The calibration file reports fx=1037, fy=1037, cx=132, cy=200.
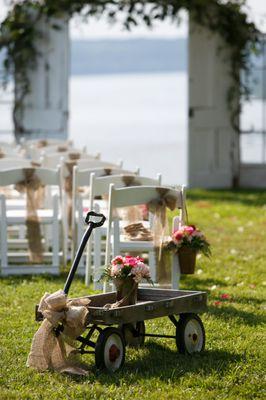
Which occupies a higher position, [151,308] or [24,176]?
[24,176]

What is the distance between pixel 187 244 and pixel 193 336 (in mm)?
1149

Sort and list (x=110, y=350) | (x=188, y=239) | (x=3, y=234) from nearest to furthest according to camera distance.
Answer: (x=110, y=350), (x=188, y=239), (x=3, y=234)

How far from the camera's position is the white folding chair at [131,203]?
21.2ft

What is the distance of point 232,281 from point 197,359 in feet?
8.61

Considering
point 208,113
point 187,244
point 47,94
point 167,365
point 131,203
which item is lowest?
point 167,365

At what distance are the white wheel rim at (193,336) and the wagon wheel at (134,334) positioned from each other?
0.24 meters

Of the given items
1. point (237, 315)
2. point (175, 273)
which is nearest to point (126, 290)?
point (237, 315)

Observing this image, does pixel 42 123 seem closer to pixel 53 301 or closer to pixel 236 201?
pixel 236 201

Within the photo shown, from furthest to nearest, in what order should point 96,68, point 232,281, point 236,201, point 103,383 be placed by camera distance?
1. point 96,68
2. point 236,201
3. point 232,281
4. point 103,383

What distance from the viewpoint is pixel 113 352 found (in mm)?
5227

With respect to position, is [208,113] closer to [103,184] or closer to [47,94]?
[47,94]

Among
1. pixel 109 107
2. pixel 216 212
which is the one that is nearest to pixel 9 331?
pixel 216 212

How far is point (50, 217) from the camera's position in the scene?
27.0 feet

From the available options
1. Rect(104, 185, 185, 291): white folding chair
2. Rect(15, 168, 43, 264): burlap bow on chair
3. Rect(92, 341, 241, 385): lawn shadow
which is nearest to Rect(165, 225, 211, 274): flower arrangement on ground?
Rect(104, 185, 185, 291): white folding chair
